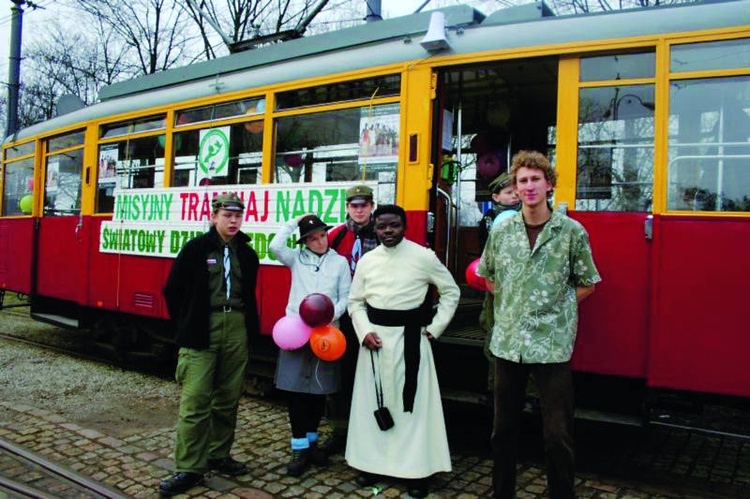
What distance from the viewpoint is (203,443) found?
3.81 metres

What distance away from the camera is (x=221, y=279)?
3.93 m

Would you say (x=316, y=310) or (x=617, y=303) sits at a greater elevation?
(x=617, y=303)

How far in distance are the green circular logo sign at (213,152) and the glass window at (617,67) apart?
325cm

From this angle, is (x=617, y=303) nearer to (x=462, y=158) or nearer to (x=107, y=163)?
(x=462, y=158)

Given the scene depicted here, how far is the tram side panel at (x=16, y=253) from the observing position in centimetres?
823

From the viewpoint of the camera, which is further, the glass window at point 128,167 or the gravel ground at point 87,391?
the glass window at point 128,167

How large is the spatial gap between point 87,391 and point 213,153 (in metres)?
2.70

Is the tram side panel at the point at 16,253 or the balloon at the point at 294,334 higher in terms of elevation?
Answer: the tram side panel at the point at 16,253

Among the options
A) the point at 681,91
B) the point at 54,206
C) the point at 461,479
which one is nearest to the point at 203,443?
the point at 461,479

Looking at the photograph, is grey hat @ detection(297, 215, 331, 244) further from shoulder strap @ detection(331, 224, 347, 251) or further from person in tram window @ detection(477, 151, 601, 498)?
→ person in tram window @ detection(477, 151, 601, 498)

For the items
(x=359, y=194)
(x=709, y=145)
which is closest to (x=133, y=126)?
(x=359, y=194)

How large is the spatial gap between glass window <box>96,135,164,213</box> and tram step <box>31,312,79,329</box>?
1.55 meters

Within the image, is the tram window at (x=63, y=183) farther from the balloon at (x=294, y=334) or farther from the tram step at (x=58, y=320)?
the balloon at (x=294, y=334)

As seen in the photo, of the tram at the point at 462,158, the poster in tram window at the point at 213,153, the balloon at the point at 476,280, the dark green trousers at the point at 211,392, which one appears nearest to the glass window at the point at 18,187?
the tram at the point at 462,158
